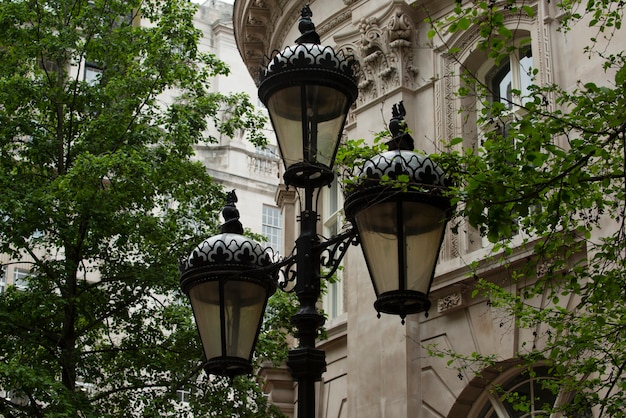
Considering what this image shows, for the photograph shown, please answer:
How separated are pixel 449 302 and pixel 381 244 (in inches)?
356

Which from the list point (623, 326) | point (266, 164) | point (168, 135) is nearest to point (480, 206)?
point (623, 326)

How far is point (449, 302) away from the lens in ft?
54.2

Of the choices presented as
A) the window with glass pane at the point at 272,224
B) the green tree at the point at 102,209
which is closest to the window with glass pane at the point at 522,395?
the green tree at the point at 102,209

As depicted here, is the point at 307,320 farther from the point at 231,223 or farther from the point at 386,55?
the point at 386,55

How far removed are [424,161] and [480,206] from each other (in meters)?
0.73

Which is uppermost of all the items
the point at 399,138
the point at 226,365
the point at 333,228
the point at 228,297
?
the point at 333,228

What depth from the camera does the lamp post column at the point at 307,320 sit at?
8.01 meters

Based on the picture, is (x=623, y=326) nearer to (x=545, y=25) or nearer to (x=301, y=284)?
Result: (x=301, y=284)

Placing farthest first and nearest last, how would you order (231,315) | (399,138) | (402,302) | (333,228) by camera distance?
(333,228), (231,315), (399,138), (402,302)

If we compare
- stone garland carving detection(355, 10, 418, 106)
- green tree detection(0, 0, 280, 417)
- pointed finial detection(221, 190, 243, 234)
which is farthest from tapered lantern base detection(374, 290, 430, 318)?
stone garland carving detection(355, 10, 418, 106)

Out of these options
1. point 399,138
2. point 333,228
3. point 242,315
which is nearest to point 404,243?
point 399,138

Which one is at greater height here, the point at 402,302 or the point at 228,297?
the point at 228,297

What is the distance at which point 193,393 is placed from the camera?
18094 mm

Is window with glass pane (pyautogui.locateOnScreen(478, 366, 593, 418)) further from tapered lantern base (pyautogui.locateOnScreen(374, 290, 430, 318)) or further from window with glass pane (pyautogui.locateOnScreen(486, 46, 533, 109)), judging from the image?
tapered lantern base (pyautogui.locateOnScreen(374, 290, 430, 318))
